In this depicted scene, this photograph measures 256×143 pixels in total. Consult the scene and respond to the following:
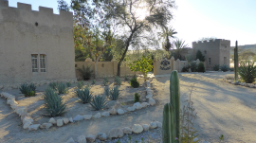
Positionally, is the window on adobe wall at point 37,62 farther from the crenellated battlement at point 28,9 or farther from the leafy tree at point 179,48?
the leafy tree at point 179,48

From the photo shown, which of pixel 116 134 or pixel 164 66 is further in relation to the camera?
pixel 164 66

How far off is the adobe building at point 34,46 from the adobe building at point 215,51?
2064cm

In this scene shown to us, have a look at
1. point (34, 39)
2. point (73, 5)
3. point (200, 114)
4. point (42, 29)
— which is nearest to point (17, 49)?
point (34, 39)

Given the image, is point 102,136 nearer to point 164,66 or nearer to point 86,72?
point 86,72

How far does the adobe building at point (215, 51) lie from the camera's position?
2511 cm

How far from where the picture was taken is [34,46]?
11445 millimetres

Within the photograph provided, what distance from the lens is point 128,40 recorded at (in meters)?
15.4

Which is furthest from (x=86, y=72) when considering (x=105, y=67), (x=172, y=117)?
(x=172, y=117)

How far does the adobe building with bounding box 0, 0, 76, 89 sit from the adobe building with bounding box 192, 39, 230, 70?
67.7 ft

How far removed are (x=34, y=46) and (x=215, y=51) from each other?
23.3 metres

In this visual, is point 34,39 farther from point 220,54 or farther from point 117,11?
point 220,54

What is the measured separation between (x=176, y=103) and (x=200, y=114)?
129 inches

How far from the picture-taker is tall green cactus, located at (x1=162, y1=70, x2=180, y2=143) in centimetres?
246

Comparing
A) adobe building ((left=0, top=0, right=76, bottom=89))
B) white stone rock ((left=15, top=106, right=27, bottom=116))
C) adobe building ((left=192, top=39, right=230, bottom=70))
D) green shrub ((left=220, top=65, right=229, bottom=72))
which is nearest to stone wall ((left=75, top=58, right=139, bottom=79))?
adobe building ((left=0, top=0, right=76, bottom=89))
